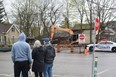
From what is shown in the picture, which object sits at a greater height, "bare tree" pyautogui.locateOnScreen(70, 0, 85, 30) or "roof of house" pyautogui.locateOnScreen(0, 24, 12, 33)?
"bare tree" pyautogui.locateOnScreen(70, 0, 85, 30)

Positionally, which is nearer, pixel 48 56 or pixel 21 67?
pixel 21 67

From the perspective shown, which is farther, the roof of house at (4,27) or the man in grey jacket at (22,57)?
the roof of house at (4,27)

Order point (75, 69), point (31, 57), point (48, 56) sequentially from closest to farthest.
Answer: point (31, 57) < point (48, 56) < point (75, 69)

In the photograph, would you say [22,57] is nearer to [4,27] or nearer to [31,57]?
[31,57]

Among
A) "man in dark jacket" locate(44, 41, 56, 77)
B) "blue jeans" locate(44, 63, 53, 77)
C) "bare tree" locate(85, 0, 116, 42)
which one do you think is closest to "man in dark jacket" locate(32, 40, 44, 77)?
"man in dark jacket" locate(44, 41, 56, 77)

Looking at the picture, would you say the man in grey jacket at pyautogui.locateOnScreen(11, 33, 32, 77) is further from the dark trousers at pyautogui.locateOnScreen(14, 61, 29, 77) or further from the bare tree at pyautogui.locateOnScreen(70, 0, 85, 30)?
the bare tree at pyautogui.locateOnScreen(70, 0, 85, 30)

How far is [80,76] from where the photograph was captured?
16.0m

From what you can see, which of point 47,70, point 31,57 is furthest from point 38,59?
point 47,70

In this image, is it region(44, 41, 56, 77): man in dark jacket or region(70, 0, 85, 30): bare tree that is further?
region(70, 0, 85, 30): bare tree

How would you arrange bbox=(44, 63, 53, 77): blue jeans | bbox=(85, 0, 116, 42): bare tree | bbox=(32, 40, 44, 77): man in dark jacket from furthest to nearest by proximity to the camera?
bbox=(85, 0, 116, 42): bare tree < bbox=(44, 63, 53, 77): blue jeans < bbox=(32, 40, 44, 77): man in dark jacket

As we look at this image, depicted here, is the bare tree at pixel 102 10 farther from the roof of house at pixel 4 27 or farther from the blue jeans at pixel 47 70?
the blue jeans at pixel 47 70

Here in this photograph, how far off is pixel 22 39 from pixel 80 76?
5.99 m

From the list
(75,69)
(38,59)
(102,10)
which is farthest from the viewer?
(102,10)

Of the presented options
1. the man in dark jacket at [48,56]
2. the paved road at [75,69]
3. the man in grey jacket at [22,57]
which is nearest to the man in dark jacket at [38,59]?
the man in dark jacket at [48,56]
